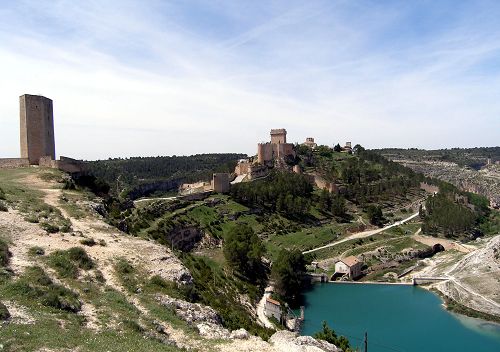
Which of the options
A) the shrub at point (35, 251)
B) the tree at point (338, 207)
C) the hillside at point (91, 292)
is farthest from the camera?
the tree at point (338, 207)

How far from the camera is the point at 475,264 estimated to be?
2269 inches

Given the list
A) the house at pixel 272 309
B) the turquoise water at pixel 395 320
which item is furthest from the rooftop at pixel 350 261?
the house at pixel 272 309

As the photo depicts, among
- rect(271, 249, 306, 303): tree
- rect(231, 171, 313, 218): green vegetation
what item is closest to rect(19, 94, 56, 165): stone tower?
rect(271, 249, 306, 303): tree

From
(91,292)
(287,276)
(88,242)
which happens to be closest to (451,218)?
(287,276)

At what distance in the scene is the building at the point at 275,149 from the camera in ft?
308

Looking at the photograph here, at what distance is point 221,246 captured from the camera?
60.5 metres

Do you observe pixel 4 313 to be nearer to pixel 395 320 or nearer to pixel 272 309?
pixel 272 309

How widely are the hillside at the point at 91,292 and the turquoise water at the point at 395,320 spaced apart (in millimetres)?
22500

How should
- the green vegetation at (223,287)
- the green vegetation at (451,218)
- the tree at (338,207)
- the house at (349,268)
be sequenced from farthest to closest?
the tree at (338,207) < the green vegetation at (451,218) < the house at (349,268) < the green vegetation at (223,287)

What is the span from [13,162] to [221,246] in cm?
2904

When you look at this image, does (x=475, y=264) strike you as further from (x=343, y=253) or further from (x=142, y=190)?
(x=142, y=190)

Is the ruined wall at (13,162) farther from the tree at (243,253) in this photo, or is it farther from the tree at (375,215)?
the tree at (375,215)

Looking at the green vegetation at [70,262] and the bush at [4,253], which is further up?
the bush at [4,253]

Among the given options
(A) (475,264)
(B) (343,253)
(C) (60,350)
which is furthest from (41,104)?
(A) (475,264)
